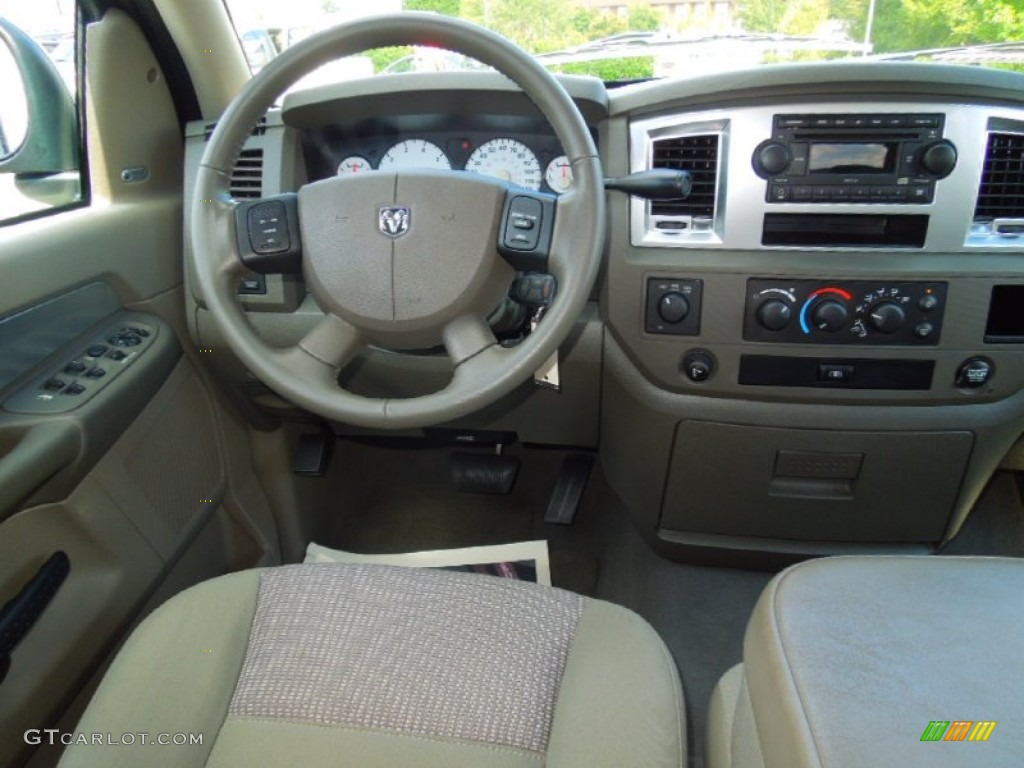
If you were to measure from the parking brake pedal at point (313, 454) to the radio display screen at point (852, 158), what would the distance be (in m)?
1.23

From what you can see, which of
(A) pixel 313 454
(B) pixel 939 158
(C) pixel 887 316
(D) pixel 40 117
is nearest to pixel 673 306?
(C) pixel 887 316

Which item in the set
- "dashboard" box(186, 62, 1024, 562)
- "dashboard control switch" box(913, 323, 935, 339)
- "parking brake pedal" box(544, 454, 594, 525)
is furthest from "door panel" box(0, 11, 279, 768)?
"dashboard control switch" box(913, 323, 935, 339)

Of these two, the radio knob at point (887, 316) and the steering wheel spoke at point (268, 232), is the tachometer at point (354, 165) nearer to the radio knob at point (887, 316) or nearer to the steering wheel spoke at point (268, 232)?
the steering wheel spoke at point (268, 232)

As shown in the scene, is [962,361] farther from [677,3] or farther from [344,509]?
[344,509]

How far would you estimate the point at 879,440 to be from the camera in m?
1.41

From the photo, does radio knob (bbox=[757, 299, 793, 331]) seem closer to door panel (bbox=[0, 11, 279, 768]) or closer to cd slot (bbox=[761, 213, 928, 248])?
cd slot (bbox=[761, 213, 928, 248])

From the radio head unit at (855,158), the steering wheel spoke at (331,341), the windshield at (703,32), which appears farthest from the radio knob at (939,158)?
the steering wheel spoke at (331,341)

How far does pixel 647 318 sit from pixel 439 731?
31.1 inches

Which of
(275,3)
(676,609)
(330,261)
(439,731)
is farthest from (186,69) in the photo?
(676,609)

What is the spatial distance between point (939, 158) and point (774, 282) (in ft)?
0.99

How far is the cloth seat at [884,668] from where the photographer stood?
0.58 metres

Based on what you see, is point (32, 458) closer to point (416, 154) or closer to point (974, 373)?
point (416, 154)

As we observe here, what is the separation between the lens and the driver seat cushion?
0.81 m

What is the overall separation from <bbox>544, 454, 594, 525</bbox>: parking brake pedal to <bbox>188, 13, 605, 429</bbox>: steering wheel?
0.74 metres
